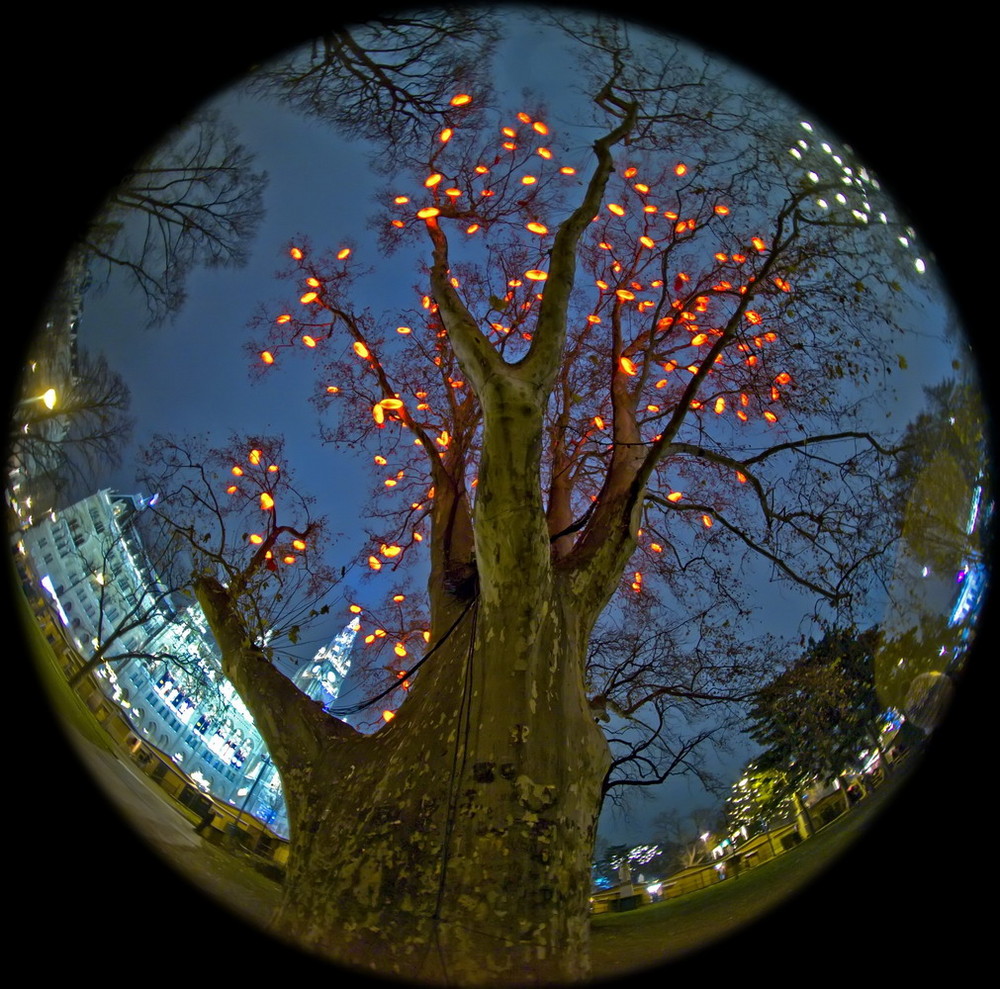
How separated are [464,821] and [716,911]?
7.43ft

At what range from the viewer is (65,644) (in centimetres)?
257

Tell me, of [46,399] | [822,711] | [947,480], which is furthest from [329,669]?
[947,480]

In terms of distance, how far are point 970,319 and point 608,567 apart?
226cm

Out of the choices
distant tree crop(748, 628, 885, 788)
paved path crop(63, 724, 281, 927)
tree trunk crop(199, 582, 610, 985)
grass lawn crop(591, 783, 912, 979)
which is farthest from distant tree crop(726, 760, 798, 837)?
paved path crop(63, 724, 281, 927)

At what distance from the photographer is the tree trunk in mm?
1676

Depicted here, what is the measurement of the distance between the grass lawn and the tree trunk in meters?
0.50

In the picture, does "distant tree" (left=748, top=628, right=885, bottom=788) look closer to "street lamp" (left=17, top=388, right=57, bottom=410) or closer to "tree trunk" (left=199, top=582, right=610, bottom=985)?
"tree trunk" (left=199, top=582, right=610, bottom=985)

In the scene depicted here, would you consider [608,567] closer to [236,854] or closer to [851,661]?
[236,854]

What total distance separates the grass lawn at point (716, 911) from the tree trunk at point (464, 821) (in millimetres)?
502

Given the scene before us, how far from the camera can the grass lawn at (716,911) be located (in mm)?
2342

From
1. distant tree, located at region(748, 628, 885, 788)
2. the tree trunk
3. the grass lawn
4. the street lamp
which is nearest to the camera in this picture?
the tree trunk

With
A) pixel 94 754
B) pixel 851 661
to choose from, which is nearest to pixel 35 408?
pixel 94 754

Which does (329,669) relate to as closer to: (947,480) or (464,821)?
(464,821)

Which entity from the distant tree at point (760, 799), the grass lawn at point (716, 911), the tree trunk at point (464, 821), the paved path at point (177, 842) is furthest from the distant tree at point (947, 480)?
the paved path at point (177, 842)
